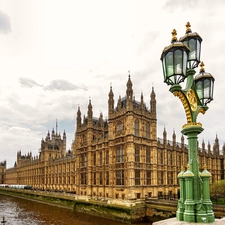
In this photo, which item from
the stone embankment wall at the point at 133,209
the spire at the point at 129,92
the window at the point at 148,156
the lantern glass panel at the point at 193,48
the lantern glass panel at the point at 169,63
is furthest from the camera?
the window at the point at 148,156

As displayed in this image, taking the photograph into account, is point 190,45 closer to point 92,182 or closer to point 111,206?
point 111,206

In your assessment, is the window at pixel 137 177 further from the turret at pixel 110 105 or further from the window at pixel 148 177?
the turret at pixel 110 105

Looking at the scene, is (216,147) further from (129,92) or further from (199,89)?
(199,89)

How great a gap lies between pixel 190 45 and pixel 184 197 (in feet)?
14.1

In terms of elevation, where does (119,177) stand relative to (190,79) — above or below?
below

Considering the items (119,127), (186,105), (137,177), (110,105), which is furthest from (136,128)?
(186,105)

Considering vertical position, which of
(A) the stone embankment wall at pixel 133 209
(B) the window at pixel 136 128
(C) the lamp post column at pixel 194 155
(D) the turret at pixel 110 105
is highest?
(D) the turret at pixel 110 105

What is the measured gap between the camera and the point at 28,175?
11175 centimetres

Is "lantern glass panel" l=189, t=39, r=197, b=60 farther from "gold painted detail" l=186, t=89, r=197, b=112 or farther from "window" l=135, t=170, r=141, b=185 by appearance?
"window" l=135, t=170, r=141, b=185

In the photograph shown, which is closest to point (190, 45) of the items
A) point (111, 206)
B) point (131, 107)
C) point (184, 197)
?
point (184, 197)

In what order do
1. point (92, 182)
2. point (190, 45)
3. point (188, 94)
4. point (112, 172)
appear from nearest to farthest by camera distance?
point (188, 94) → point (190, 45) → point (112, 172) → point (92, 182)

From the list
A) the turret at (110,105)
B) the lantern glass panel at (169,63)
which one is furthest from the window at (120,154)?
the lantern glass panel at (169,63)

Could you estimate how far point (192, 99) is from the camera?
6.93 m

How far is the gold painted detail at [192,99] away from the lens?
6.75 meters
